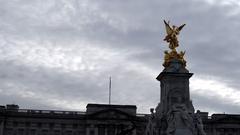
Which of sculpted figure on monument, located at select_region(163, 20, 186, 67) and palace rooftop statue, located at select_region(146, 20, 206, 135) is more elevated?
sculpted figure on monument, located at select_region(163, 20, 186, 67)

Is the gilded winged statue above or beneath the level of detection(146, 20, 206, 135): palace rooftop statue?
above

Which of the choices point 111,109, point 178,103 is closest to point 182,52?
point 178,103

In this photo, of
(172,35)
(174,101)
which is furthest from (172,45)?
(174,101)

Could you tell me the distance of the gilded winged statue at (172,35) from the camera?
189ft

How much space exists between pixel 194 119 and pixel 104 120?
68.2 m

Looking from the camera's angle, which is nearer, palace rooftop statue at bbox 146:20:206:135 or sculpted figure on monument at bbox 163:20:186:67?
palace rooftop statue at bbox 146:20:206:135

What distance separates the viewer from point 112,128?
120562mm

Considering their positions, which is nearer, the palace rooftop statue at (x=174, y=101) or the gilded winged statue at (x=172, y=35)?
the palace rooftop statue at (x=174, y=101)

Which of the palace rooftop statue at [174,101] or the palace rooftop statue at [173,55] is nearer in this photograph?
the palace rooftop statue at [174,101]

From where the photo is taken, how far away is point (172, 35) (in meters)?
58.1

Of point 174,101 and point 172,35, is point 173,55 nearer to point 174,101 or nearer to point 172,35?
point 172,35

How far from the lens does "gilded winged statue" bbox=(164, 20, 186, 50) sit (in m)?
57.8

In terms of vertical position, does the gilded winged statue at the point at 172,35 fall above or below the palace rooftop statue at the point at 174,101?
above

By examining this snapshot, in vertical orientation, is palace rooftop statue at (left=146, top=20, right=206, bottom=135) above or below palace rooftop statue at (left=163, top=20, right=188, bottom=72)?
below
